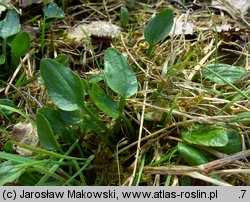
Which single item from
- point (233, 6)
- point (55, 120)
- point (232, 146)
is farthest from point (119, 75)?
point (233, 6)

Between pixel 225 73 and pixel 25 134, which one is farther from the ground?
pixel 225 73

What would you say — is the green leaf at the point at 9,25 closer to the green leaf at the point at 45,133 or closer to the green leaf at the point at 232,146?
the green leaf at the point at 45,133

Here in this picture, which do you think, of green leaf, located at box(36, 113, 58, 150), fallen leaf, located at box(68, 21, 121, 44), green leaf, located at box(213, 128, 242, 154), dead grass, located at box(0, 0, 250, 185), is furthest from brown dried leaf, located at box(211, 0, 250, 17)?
green leaf, located at box(36, 113, 58, 150)

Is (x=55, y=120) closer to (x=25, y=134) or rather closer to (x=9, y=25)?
(x=25, y=134)

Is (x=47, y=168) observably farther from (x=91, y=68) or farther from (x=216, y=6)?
(x=216, y=6)

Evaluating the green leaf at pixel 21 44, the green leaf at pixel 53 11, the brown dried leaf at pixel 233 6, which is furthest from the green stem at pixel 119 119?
the brown dried leaf at pixel 233 6

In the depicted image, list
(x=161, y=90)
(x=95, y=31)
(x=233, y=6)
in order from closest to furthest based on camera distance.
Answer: (x=161, y=90) → (x=95, y=31) → (x=233, y=6)
